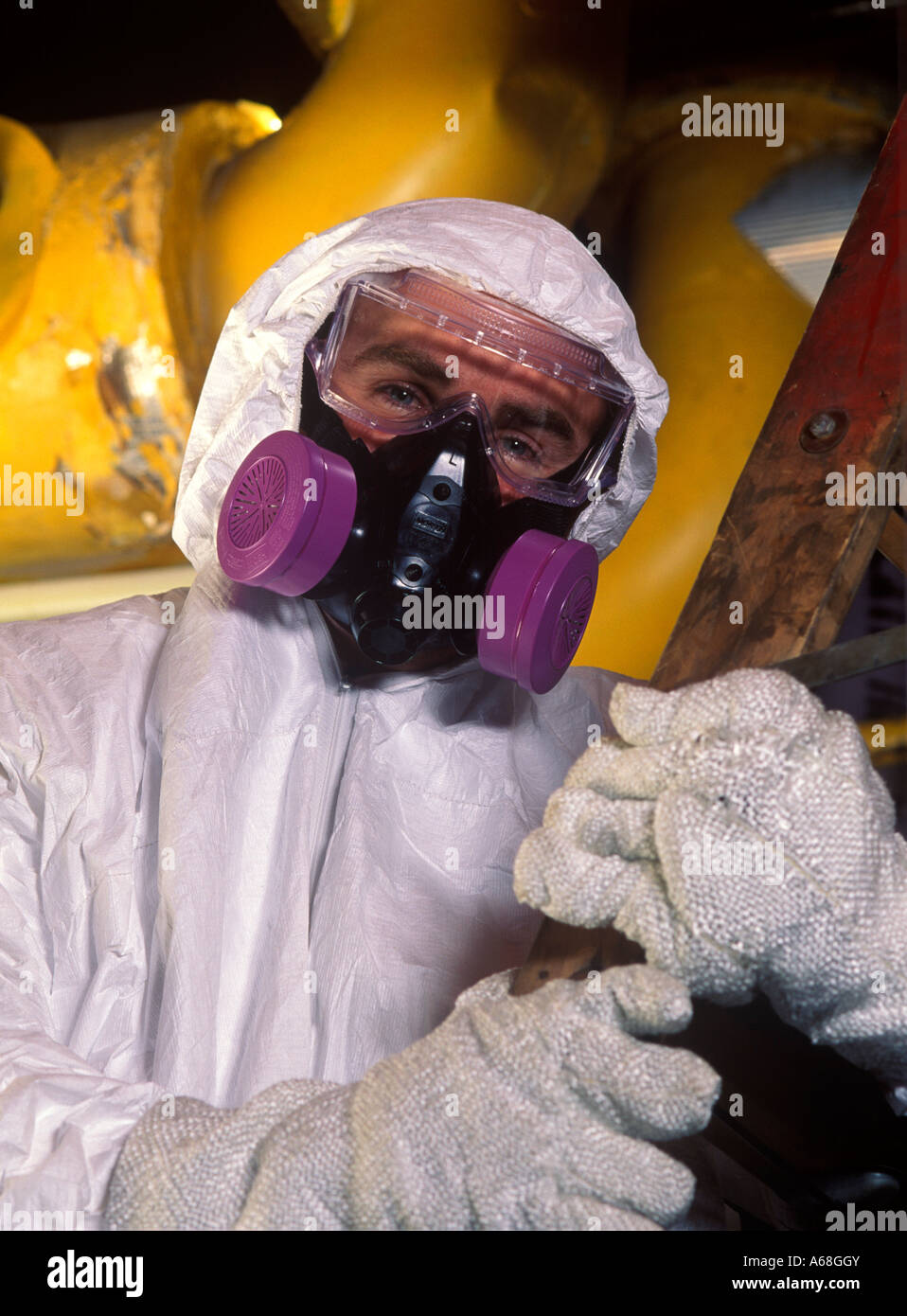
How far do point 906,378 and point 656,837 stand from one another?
44 centimetres

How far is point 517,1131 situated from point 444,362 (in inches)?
36.1

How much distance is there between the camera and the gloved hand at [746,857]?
767 mm

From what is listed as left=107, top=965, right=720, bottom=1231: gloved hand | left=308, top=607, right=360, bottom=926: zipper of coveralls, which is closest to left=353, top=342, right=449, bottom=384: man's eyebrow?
left=308, top=607, right=360, bottom=926: zipper of coveralls

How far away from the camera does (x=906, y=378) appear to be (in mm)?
959

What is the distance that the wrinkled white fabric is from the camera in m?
1.14

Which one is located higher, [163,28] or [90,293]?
[163,28]

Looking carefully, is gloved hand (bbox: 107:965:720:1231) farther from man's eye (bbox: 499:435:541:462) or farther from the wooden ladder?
man's eye (bbox: 499:435:541:462)

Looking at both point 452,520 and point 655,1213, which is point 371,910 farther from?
point 655,1213

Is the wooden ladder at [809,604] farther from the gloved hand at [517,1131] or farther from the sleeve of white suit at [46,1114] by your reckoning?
the sleeve of white suit at [46,1114]

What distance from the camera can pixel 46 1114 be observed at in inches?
36.0

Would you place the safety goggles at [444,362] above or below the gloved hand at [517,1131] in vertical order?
above

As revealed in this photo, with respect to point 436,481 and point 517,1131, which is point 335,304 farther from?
point 517,1131

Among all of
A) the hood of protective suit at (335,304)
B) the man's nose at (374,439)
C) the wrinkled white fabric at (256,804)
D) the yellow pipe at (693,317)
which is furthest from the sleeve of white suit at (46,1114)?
the yellow pipe at (693,317)

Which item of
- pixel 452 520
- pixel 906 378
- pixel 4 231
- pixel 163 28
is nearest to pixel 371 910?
pixel 452 520
